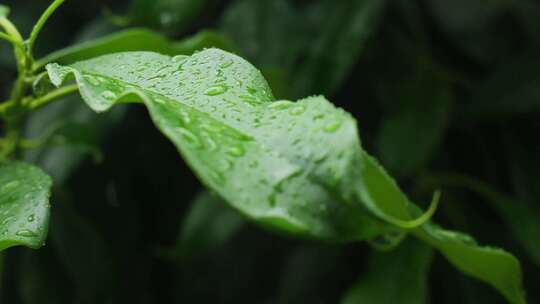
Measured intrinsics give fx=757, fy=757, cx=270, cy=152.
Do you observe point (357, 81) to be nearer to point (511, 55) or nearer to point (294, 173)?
point (511, 55)

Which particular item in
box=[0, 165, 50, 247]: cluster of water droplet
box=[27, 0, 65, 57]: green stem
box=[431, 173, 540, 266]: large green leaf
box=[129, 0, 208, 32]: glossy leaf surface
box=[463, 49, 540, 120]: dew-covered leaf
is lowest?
box=[431, 173, 540, 266]: large green leaf

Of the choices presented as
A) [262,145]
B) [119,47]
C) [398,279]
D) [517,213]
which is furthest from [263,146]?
[517,213]

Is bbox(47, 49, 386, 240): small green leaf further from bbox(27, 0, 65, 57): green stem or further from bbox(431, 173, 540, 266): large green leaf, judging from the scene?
bbox(431, 173, 540, 266): large green leaf

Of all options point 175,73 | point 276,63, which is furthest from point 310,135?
point 276,63

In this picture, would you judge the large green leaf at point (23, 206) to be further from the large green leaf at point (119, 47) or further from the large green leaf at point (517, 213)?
the large green leaf at point (517, 213)

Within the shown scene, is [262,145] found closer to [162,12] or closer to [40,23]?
[40,23]

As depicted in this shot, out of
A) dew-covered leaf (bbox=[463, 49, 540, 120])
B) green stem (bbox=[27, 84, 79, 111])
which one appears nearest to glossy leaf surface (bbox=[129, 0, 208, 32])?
green stem (bbox=[27, 84, 79, 111])
